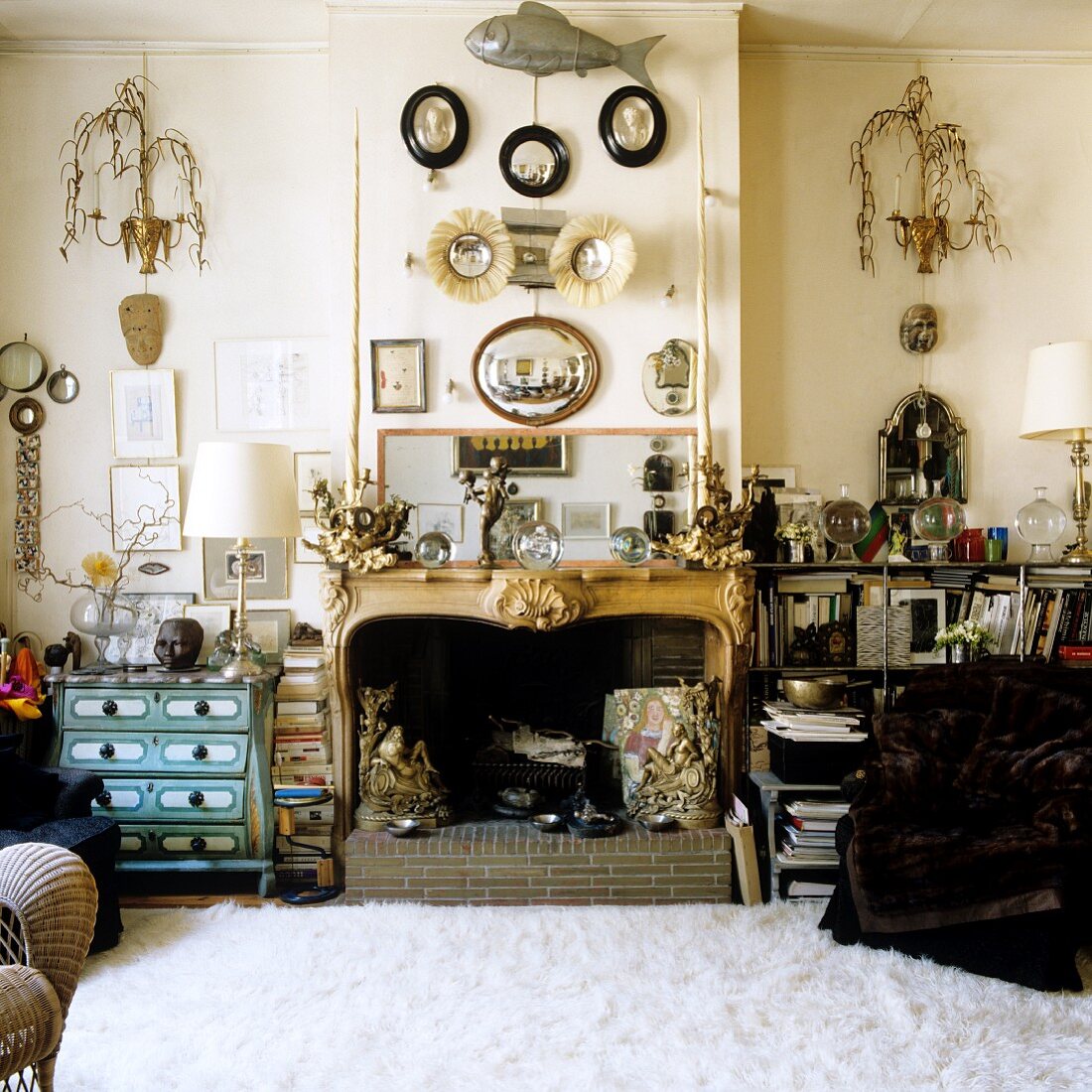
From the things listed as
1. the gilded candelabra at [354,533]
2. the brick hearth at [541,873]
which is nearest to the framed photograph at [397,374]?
the gilded candelabra at [354,533]

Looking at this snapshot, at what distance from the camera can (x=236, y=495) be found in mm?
3266

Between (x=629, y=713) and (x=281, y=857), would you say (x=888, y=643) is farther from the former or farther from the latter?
(x=281, y=857)

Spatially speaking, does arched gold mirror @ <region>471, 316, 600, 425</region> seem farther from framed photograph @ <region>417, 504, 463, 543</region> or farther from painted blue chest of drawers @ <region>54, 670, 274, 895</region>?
painted blue chest of drawers @ <region>54, 670, 274, 895</region>

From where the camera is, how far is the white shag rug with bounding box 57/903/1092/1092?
222 centimetres

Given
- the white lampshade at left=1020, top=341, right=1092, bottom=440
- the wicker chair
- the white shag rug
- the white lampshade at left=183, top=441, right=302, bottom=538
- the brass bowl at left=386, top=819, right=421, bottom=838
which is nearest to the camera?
the wicker chair

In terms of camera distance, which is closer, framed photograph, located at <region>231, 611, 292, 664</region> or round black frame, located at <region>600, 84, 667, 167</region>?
round black frame, located at <region>600, 84, 667, 167</region>

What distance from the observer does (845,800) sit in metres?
3.25

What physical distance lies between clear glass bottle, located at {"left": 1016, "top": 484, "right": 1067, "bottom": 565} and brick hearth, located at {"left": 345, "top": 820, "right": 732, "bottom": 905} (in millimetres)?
1755

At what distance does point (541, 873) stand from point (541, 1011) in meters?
0.79

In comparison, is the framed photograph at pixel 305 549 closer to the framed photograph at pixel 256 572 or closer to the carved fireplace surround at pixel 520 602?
the framed photograph at pixel 256 572

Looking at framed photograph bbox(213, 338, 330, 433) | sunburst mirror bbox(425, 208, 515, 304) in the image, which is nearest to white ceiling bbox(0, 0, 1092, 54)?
sunburst mirror bbox(425, 208, 515, 304)

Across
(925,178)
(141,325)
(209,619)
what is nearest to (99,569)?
(209,619)

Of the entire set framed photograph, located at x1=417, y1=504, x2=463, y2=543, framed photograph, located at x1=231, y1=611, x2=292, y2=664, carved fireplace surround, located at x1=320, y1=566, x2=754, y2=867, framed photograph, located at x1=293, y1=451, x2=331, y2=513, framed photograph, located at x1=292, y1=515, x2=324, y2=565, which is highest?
framed photograph, located at x1=293, y1=451, x2=331, y2=513

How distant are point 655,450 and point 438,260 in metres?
1.09
